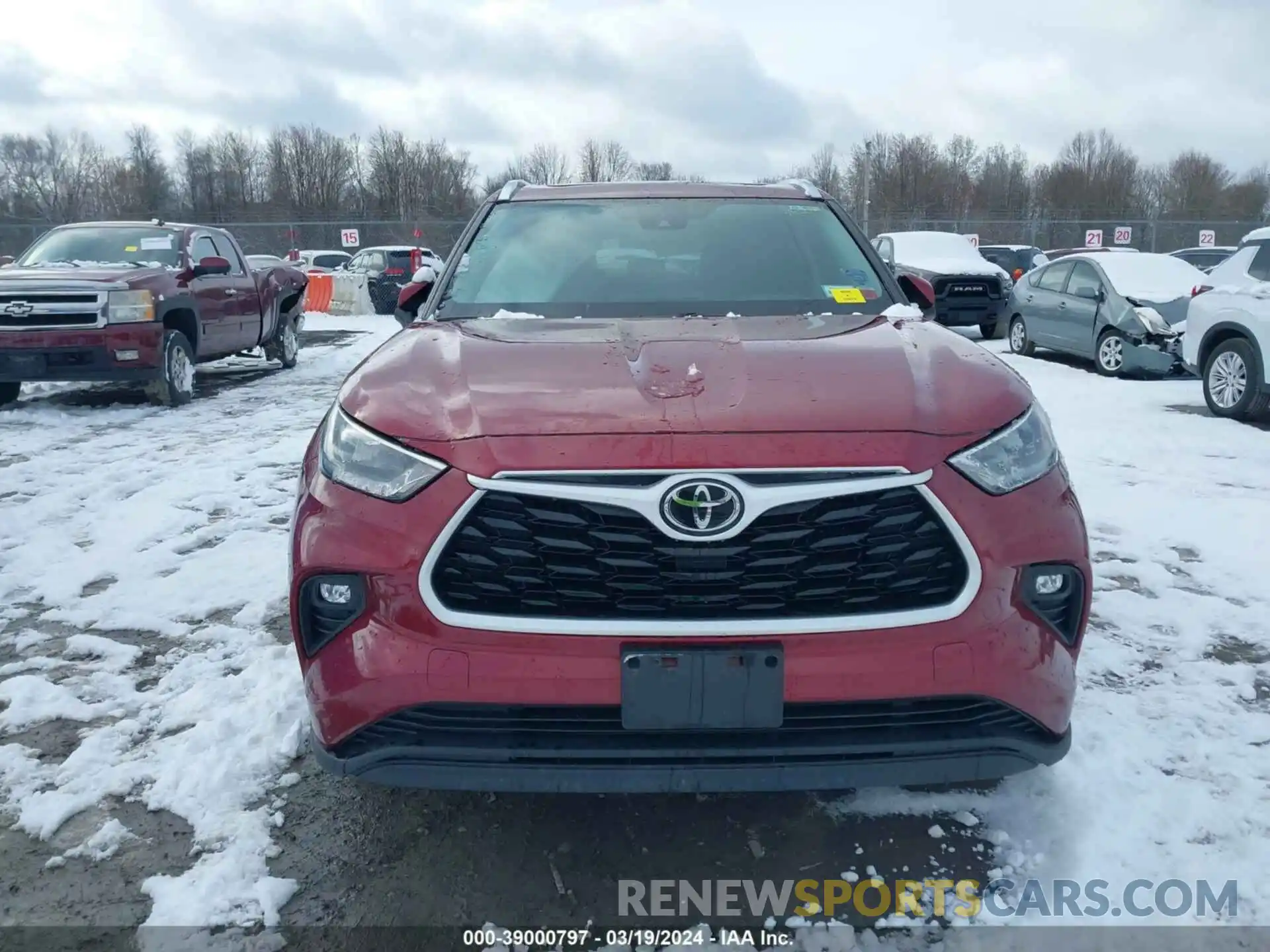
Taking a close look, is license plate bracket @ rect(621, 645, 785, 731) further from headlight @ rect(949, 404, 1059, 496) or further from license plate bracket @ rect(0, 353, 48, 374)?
license plate bracket @ rect(0, 353, 48, 374)

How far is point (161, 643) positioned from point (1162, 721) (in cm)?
354

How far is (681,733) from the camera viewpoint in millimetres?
2102

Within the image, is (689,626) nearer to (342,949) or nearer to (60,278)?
(342,949)

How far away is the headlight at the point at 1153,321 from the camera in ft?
35.3

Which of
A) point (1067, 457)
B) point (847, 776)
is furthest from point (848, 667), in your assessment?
point (1067, 457)

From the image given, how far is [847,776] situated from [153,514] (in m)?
4.61

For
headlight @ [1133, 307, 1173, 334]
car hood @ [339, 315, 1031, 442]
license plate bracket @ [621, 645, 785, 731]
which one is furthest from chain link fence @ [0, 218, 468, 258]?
license plate bracket @ [621, 645, 785, 731]

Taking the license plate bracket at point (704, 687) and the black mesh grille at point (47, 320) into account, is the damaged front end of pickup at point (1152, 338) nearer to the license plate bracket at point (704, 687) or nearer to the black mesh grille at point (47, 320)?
the license plate bracket at point (704, 687)

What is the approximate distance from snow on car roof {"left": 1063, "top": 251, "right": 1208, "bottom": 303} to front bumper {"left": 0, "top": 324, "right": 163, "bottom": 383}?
10.5m

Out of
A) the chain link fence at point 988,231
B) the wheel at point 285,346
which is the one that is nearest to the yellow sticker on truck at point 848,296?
the wheel at point 285,346

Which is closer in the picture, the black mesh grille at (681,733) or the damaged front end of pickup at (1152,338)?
the black mesh grille at (681,733)

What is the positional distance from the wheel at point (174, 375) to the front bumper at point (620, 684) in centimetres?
771

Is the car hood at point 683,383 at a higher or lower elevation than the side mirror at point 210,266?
lower

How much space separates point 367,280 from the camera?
22969 millimetres
